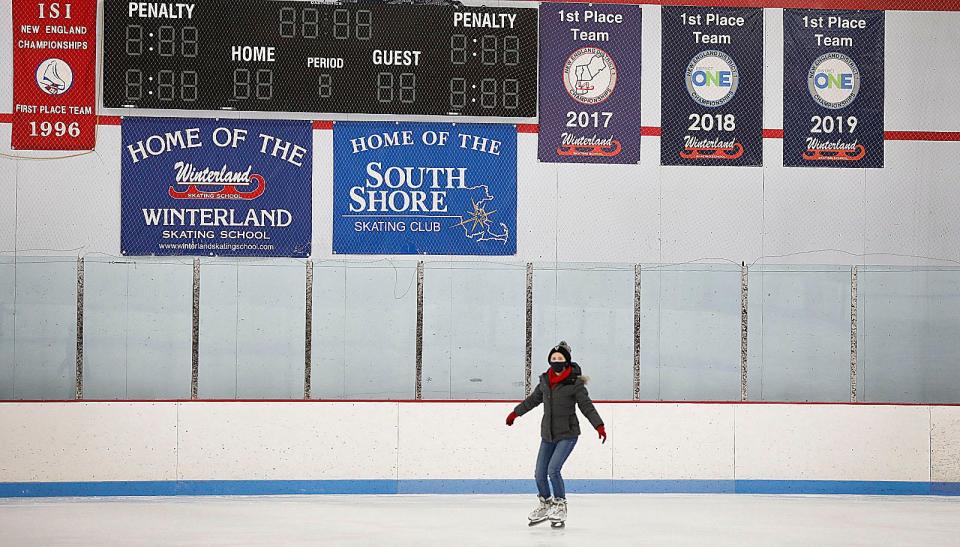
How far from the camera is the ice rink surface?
33.3 feet

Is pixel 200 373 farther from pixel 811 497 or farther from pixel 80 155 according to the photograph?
pixel 811 497

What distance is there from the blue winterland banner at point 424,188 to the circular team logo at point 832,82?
3506mm

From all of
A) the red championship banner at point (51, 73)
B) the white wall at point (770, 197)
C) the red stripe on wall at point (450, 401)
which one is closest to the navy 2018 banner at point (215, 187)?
the white wall at point (770, 197)

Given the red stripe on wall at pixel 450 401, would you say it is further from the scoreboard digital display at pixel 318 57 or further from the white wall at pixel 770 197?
the scoreboard digital display at pixel 318 57

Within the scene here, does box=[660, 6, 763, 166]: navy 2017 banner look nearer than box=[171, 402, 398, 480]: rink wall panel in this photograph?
No

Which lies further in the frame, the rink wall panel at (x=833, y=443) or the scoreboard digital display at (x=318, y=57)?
the rink wall panel at (x=833, y=443)

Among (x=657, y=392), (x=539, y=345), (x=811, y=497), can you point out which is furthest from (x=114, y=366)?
(x=811, y=497)

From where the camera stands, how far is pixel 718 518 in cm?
1165

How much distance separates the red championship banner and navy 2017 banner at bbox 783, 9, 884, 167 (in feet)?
25.7

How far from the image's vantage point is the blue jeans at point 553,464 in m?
11.0

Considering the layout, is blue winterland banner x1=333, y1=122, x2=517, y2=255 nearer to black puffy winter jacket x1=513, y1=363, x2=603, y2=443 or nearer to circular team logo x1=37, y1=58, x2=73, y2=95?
circular team logo x1=37, y1=58, x2=73, y2=95

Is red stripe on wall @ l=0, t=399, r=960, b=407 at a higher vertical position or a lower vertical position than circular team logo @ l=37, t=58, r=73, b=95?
lower

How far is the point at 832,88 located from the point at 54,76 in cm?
870

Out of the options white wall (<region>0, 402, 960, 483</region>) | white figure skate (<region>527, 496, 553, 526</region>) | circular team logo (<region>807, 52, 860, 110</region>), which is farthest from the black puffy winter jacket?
circular team logo (<region>807, 52, 860, 110</region>)
